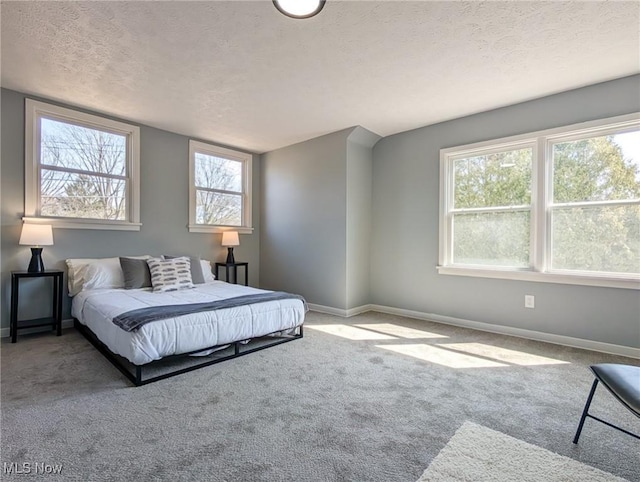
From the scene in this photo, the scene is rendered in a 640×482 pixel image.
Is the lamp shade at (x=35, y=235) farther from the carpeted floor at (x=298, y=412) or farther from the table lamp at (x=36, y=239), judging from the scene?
the carpeted floor at (x=298, y=412)

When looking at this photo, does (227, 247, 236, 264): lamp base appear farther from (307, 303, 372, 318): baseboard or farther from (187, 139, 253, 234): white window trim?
(307, 303, 372, 318): baseboard

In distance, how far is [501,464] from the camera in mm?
1462

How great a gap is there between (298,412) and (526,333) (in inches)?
110

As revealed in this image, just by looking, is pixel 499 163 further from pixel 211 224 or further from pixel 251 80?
pixel 211 224

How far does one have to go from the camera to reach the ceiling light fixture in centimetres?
192

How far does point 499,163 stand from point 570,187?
2.44ft

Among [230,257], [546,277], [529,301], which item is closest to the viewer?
[546,277]

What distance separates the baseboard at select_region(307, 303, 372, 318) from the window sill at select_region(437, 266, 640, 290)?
1200 millimetres

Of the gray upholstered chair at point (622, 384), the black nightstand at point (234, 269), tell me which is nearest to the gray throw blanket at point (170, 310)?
the black nightstand at point (234, 269)

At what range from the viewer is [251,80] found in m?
2.96

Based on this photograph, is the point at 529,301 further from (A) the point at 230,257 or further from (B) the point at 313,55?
(A) the point at 230,257

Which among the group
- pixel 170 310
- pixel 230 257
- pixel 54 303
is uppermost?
pixel 230 257

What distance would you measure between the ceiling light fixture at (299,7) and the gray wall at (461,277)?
2.58m

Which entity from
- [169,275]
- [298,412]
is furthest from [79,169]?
[298,412]
